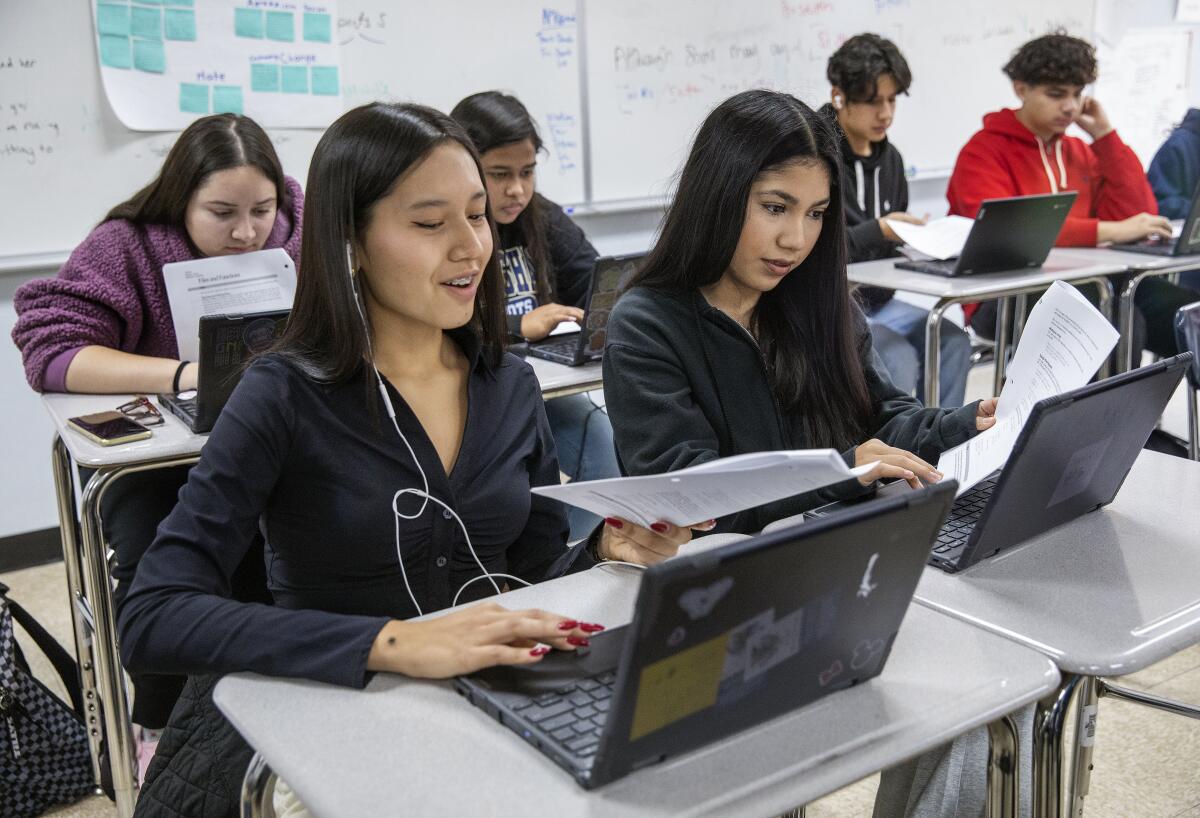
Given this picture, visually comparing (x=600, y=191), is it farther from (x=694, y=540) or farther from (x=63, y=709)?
(x=694, y=540)

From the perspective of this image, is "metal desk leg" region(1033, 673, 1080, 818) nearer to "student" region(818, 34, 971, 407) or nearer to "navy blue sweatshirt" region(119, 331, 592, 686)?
"navy blue sweatshirt" region(119, 331, 592, 686)

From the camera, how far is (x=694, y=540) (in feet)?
4.46

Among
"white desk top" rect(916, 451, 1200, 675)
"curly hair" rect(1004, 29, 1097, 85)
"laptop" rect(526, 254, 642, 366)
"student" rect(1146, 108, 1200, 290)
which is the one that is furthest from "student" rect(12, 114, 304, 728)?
"student" rect(1146, 108, 1200, 290)

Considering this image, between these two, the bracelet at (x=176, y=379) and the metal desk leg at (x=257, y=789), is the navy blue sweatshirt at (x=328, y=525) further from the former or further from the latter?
the bracelet at (x=176, y=379)

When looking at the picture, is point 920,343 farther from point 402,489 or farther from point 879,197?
point 402,489

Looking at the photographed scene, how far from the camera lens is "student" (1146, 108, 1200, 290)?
13.7 ft

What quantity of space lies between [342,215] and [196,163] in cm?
115

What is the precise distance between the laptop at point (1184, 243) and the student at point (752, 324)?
1939 mm

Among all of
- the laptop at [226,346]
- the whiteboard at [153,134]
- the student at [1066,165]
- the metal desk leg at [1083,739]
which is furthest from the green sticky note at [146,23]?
the metal desk leg at [1083,739]

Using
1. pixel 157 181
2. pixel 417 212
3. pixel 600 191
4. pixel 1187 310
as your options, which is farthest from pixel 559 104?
pixel 417 212

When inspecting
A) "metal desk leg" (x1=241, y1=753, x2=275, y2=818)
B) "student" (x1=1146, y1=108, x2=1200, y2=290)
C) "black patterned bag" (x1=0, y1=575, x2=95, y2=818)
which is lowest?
"black patterned bag" (x1=0, y1=575, x2=95, y2=818)

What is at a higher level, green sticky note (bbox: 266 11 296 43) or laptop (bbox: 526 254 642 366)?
green sticky note (bbox: 266 11 296 43)

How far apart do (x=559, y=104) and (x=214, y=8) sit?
3.68 feet

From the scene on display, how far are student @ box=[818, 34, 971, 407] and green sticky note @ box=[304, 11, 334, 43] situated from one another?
148 cm
